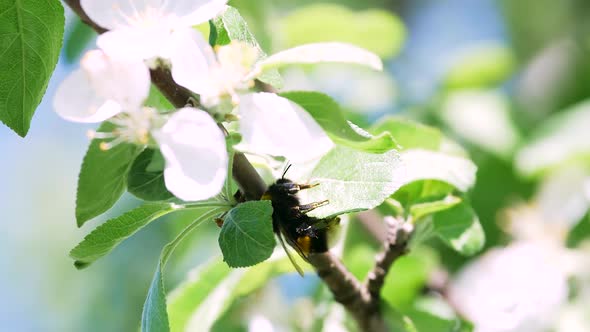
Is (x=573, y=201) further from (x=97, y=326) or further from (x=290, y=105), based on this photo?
(x=97, y=326)

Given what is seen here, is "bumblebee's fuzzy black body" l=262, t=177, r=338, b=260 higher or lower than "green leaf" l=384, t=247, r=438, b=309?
higher

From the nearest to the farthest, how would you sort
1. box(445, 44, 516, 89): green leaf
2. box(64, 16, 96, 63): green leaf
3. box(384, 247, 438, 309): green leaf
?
box(384, 247, 438, 309): green leaf, box(64, 16, 96, 63): green leaf, box(445, 44, 516, 89): green leaf

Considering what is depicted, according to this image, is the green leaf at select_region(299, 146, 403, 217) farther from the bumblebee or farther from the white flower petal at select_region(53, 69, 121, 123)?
the white flower petal at select_region(53, 69, 121, 123)

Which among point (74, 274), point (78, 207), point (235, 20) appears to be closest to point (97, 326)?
point (74, 274)

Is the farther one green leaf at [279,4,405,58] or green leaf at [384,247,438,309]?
green leaf at [279,4,405,58]

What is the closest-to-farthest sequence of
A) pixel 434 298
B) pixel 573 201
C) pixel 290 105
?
pixel 290 105
pixel 434 298
pixel 573 201

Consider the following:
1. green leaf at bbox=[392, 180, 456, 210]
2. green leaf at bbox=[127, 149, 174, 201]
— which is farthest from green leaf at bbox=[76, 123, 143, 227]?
green leaf at bbox=[392, 180, 456, 210]

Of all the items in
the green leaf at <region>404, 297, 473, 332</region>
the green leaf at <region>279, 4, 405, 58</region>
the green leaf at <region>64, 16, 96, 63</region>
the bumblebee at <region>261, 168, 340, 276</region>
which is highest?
the bumblebee at <region>261, 168, 340, 276</region>
